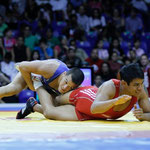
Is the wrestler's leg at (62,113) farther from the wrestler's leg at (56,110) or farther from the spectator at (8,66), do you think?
the spectator at (8,66)

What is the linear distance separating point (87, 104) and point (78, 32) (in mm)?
5361

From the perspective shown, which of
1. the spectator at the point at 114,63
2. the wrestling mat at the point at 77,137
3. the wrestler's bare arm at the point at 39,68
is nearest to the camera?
the wrestling mat at the point at 77,137

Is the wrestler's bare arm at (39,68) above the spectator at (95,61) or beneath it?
above

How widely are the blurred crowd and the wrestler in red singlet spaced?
328 centimetres

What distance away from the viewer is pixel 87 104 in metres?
3.28

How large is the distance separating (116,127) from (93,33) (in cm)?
601

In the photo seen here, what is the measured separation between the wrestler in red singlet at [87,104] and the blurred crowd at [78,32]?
10.8ft

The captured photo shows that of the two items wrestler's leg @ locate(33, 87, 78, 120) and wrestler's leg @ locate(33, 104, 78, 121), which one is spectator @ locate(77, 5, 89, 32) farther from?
wrestler's leg @ locate(33, 104, 78, 121)

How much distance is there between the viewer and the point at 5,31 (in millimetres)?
7973

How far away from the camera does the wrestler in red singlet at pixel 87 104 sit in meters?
3.22

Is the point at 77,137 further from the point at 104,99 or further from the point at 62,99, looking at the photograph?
the point at 62,99

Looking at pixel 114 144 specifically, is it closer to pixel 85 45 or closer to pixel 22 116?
pixel 22 116

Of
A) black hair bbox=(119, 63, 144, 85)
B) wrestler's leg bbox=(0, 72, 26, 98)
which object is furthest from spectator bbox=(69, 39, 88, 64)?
black hair bbox=(119, 63, 144, 85)

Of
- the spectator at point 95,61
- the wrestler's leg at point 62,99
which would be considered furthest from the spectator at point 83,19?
the wrestler's leg at point 62,99
